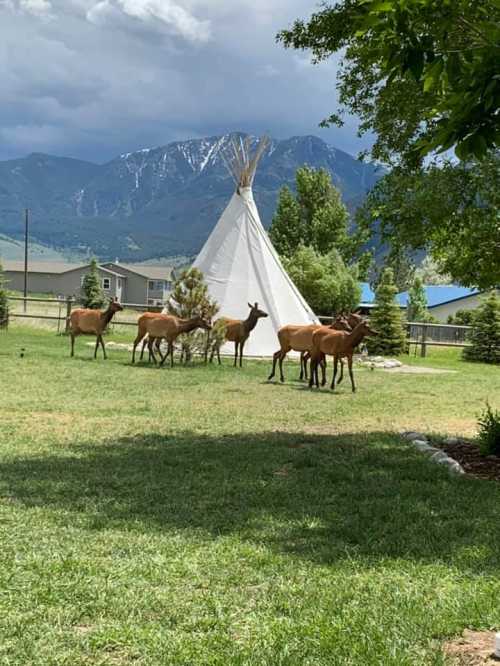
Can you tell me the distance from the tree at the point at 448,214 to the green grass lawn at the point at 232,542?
2254mm

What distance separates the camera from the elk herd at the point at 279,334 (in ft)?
45.7

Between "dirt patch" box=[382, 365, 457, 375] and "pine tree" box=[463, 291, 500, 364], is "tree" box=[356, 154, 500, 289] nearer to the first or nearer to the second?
"dirt patch" box=[382, 365, 457, 375]

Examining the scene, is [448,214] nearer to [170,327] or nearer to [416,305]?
A: [170,327]

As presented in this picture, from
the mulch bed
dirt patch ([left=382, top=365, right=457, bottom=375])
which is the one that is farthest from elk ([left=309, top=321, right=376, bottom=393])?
the mulch bed

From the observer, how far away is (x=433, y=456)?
23.6 ft

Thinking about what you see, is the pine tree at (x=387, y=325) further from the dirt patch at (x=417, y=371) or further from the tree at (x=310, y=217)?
the tree at (x=310, y=217)

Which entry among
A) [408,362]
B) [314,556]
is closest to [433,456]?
[314,556]

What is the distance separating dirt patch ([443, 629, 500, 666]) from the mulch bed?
360 cm

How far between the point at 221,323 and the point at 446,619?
14930 millimetres

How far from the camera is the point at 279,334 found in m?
15.8

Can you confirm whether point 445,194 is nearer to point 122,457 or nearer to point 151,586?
point 122,457

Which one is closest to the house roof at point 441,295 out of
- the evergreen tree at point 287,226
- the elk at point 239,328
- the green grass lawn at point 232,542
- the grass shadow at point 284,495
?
the evergreen tree at point 287,226

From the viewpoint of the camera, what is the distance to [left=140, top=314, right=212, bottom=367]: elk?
16859 millimetres

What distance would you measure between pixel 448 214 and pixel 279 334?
8.20m
